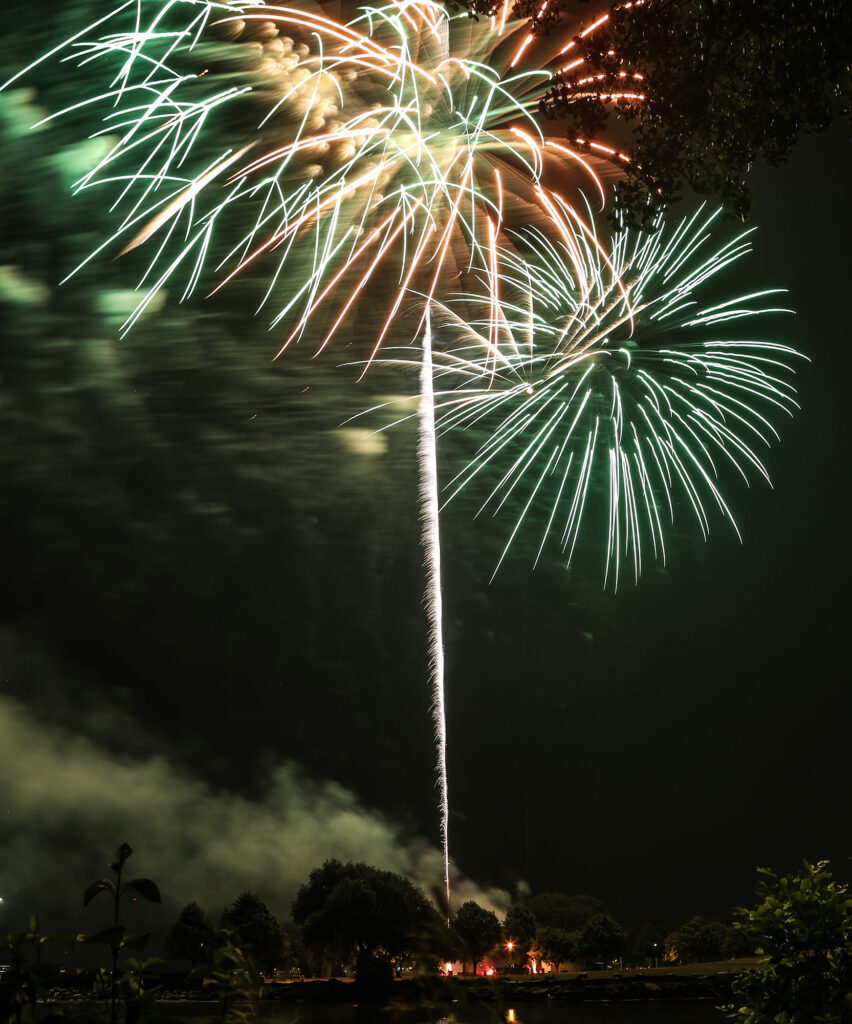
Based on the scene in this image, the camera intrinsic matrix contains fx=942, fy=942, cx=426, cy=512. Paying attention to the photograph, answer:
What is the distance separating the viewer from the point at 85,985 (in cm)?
247

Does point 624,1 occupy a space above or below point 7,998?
above

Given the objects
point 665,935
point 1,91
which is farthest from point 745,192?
point 665,935

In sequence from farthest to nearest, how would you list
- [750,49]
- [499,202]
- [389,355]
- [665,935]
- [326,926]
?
[665,935] → [326,926] → [389,355] → [499,202] → [750,49]

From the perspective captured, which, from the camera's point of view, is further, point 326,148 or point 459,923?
point 459,923

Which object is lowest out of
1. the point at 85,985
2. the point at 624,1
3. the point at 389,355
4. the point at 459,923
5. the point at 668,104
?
the point at 459,923

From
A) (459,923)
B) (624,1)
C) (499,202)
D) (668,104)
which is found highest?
(499,202)

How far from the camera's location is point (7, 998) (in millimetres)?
2234

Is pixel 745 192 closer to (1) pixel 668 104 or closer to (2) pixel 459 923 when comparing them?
(1) pixel 668 104

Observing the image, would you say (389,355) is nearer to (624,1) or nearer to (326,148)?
(326,148)

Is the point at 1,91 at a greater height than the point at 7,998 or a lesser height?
greater

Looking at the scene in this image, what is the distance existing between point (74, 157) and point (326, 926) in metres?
39.6

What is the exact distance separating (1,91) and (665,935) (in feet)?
294

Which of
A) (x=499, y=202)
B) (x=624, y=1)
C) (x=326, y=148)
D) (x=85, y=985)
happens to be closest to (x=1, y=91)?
(x=326, y=148)

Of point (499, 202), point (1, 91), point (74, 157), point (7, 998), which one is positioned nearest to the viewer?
point (7, 998)
